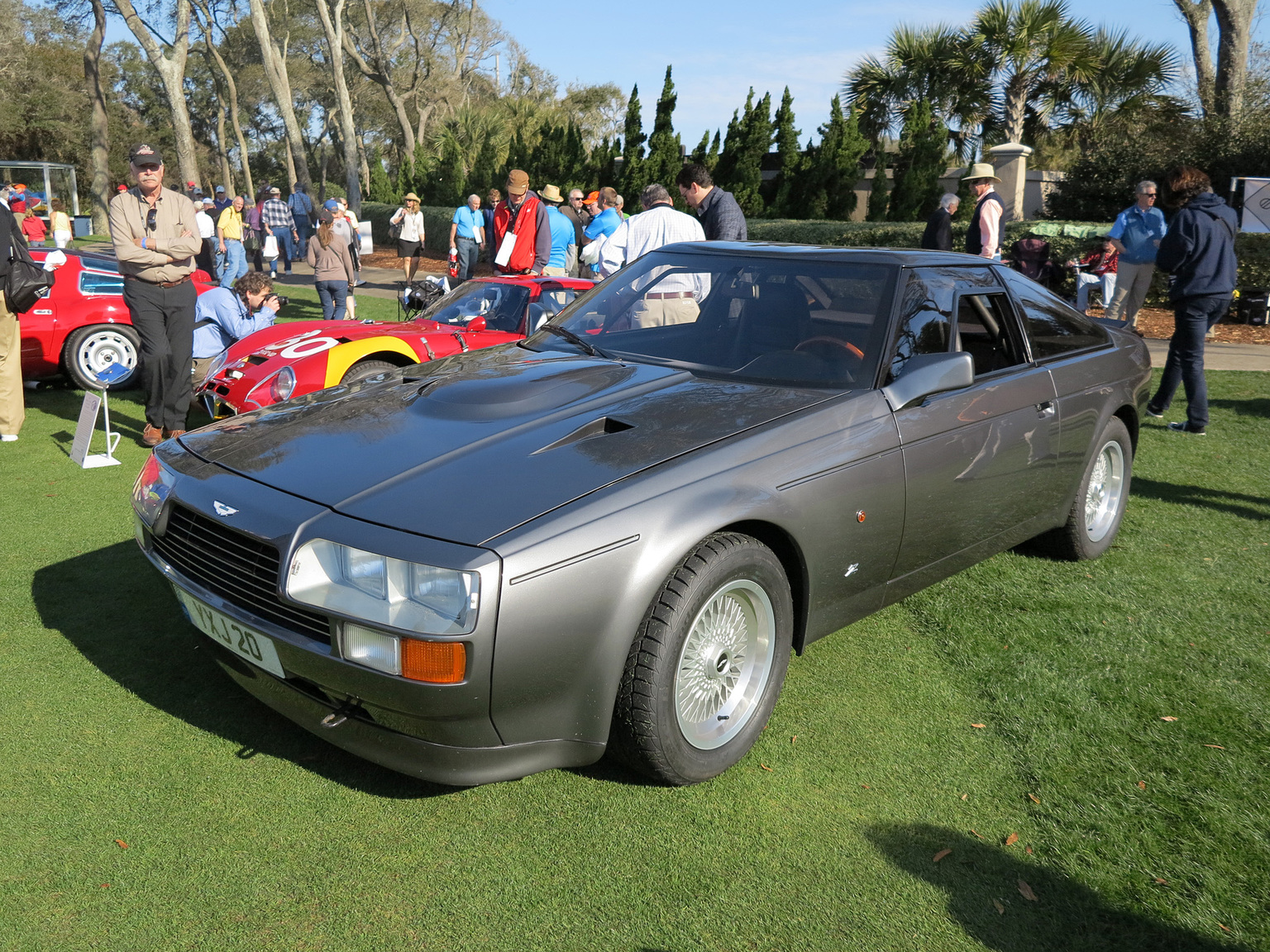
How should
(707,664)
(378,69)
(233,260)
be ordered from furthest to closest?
(378,69)
(233,260)
(707,664)

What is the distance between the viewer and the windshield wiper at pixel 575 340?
3.88m

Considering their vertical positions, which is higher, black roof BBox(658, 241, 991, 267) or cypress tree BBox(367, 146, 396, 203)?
cypress tree BBox(367, 146, 396, 203)

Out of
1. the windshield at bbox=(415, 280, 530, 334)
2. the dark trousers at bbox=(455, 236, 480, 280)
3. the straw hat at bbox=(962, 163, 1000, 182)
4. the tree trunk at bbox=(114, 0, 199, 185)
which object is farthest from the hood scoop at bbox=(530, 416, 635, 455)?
the tree trunk at bbox=(114, 0, 199, 185)

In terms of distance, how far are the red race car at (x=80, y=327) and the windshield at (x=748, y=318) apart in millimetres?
5757

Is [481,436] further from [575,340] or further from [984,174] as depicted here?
[984,174]

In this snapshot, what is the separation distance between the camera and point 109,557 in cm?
467

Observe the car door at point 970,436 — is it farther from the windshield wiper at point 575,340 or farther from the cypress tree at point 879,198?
the cypress tree at point 879,198

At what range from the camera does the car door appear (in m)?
3.51

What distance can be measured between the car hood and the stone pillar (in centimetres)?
1651

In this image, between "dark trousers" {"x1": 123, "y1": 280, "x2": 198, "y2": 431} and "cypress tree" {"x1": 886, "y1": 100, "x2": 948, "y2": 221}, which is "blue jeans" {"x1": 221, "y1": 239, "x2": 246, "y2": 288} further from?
"cypress tree" {"x1": 886, "y1": 100, "x2": 948, "y2": 221}

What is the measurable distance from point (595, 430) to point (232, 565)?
1113 mm

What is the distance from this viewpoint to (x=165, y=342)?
263 inches

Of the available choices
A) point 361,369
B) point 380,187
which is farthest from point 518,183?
point 380,187

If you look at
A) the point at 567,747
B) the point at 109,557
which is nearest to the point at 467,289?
the point at 109,557
